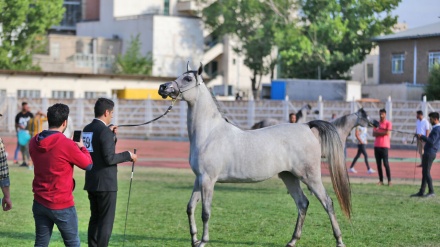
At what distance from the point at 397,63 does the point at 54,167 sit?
1997 inches

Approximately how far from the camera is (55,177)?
8992 mm

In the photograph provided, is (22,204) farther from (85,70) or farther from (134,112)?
(85,70)

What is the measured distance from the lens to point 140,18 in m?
76.4

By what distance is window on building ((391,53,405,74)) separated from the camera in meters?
57.2

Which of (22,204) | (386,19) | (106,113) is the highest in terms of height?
(386,19)

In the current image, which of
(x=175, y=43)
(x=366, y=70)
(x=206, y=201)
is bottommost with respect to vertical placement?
(x=206, y=201)

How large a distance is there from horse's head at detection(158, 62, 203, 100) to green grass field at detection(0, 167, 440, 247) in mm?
2345

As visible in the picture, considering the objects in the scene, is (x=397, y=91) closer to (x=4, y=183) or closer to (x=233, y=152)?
(x=233, y=152)

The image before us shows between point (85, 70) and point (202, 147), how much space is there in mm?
62885

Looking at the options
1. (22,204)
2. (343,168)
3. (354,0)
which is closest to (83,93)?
(354,0)

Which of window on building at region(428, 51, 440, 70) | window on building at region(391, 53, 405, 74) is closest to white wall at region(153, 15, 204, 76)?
window on building at region(391, 53, 405, 74)

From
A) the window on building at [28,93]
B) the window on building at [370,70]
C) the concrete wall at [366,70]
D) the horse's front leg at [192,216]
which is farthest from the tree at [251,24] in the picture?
the horse's front leg at [192,216]

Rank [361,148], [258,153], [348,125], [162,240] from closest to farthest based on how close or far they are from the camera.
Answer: [258,153] → [162,240] → [348,125] → [361,148]

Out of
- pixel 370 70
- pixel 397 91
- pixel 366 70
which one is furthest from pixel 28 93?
pixel 370 70
